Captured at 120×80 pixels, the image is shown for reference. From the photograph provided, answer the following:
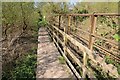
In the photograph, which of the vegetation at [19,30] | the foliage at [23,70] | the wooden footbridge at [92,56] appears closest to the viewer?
the wooden footbridge at [92,56]

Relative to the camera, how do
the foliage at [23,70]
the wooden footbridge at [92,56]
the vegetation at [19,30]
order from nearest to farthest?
the wooden footbridge at [92,56], the foliage at [23,70], the vegetation at [19,30]

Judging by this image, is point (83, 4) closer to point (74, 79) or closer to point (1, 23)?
point (1, 23)

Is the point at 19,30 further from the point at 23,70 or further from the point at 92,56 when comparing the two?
the point at 92,56

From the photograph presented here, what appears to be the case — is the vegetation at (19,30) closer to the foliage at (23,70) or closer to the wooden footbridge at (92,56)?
the foliage at (23,70)

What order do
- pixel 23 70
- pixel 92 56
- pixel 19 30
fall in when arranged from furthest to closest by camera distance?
1. pixel 19 30
2. pixel 23 70
3. pixel 92 56

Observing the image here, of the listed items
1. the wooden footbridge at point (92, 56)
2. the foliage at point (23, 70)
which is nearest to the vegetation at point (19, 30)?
the foliage at point (23, 70)

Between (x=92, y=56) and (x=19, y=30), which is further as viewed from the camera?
(x=19, y=30)

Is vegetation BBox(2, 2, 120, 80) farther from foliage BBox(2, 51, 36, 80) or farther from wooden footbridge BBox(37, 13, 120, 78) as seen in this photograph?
wooden footbridge BBox(37, 13, 120, 78)

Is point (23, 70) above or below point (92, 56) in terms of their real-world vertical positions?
below

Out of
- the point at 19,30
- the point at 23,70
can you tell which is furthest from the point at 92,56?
the point at 19,30

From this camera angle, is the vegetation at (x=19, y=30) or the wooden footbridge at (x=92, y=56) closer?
the wooden footbridge at (x=92, y=56)

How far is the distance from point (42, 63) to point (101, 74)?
164cm

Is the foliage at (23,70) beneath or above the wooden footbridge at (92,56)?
beneath

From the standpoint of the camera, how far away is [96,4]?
10656mm
